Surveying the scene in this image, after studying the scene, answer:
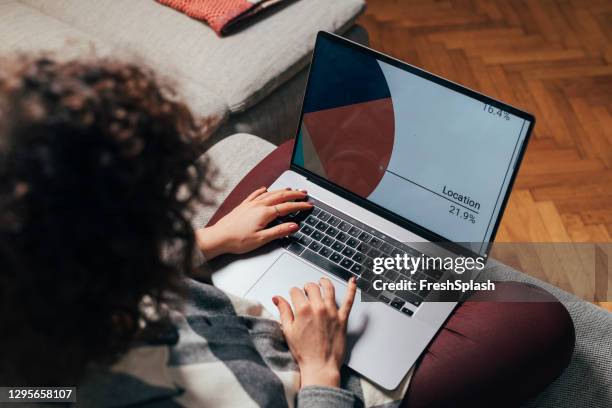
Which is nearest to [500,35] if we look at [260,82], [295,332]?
[260,82]

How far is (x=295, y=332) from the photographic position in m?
0.79

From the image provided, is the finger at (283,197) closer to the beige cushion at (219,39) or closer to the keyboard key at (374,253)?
the keyboard key at (374,253)

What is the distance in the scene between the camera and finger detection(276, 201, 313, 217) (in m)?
0.94

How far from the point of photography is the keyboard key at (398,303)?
86cm

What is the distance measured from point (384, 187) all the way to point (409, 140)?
10cm

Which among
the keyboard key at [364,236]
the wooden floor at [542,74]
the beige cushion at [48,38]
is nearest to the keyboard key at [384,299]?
the keyboard key at [364,236]

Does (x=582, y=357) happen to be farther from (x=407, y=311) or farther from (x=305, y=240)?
(x=305, y=240)

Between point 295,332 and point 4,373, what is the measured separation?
380 millimetres

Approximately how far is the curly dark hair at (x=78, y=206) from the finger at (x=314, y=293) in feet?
1.00

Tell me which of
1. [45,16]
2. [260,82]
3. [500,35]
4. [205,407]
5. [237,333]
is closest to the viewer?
[205,407]

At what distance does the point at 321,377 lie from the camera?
2.43 feet

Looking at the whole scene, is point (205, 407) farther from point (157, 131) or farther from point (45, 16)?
point (45, 16)

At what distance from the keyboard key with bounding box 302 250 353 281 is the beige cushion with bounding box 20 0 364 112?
56 cm

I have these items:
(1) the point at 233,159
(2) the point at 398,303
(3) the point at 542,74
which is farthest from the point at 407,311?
(3) the point at 542,74
